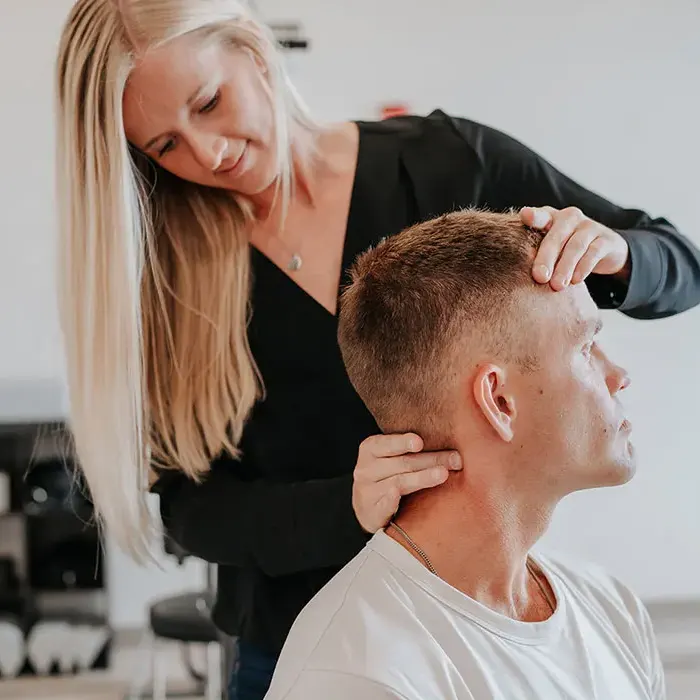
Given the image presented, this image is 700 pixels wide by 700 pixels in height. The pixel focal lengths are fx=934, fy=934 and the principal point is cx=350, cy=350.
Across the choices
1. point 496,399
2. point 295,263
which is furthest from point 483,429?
point 295,263

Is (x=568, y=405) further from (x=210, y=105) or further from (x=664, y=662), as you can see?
(x=664, y=662)

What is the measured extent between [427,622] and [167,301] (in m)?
0.60

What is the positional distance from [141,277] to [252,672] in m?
0.58

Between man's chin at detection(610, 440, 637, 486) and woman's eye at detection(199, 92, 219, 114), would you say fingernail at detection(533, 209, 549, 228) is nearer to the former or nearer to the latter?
man's chin at detection(610, 440, 637, 486)

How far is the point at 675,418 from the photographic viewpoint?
367 centimetres

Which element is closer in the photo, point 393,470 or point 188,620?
point 393,470

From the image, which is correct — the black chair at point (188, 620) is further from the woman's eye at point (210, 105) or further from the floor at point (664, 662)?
the woman's eye at point (210, 105)

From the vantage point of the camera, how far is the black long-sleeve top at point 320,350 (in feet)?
3.97

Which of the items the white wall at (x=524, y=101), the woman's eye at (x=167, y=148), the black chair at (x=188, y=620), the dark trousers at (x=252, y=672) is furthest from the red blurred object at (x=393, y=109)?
the dark trousers at (x=252, y=672)

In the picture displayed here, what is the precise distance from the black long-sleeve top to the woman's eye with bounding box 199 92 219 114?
0.22 metres

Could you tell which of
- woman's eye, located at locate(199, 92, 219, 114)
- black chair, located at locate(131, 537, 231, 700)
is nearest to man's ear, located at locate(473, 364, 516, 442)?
woman's eye, located at locate(199, 92, 219, 114)

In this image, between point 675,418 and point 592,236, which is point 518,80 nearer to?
point 675,418

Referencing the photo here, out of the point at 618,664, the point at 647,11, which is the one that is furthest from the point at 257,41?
the point at 647,11

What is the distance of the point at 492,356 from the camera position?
0.99 metres
